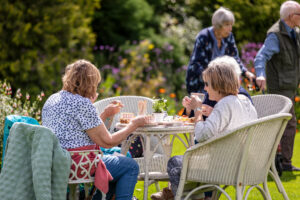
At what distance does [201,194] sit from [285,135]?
2140 mm

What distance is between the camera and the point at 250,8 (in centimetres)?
1069

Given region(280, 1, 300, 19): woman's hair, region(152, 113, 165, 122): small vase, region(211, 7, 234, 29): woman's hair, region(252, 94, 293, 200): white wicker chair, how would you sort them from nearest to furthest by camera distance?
region(152, 113, 165, 122): small vase → region(252, 94, 293, 200): white wicker chair → region(211, 7, 234, 29): woman's hair → region(280, 1, 300, 19): woman's hair

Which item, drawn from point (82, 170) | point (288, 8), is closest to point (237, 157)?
point (82, 170)

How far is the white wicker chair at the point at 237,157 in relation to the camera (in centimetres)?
311

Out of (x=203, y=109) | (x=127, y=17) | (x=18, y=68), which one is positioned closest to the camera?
(x=203, y=109)

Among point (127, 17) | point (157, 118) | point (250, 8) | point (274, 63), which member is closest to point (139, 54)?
point (127, 17)

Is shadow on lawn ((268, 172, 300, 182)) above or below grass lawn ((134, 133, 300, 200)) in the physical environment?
above

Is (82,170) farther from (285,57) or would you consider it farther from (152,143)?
(285,57)

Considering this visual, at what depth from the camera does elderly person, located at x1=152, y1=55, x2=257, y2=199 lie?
322 centimetres

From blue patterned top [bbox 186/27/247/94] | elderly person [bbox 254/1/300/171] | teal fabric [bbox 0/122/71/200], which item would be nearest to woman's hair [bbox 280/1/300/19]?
elderly person [bbox 254/1/300/171]

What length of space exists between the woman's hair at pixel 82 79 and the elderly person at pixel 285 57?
2420 mm

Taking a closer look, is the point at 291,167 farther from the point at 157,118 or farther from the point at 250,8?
the point at 250,8

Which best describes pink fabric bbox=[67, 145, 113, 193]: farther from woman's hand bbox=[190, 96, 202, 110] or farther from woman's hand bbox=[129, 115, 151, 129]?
woman's hand bbox=[190, 96, 202, 110]

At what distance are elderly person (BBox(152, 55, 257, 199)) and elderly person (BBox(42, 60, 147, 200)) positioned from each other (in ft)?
1.25
